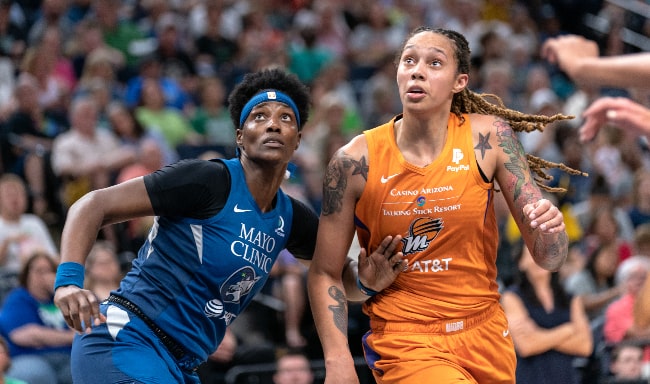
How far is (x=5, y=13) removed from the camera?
11.2 metres

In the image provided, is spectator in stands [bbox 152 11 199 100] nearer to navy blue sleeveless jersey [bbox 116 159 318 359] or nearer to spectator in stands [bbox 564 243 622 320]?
spectator in stands [bbox 564 243 622 320]

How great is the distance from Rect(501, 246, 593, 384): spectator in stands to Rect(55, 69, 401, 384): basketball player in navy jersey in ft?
7.23

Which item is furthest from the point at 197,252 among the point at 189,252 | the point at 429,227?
the point at 429,227

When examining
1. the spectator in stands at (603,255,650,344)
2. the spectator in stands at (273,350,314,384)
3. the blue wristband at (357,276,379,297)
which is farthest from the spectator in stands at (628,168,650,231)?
the blue wristband at (357,276,379,297)

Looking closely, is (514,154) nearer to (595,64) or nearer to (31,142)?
(595,64)

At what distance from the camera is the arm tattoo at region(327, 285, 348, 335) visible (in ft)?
14.8

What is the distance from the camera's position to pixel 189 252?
14.6ft

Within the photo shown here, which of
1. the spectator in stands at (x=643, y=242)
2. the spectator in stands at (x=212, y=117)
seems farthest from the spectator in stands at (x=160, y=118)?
the spectator in stands at (x=643, y=242)

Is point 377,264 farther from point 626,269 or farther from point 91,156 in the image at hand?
point 91,156

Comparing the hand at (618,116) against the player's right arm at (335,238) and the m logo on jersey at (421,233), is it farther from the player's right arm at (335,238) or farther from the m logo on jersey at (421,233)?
the player's right arm at (335,238)

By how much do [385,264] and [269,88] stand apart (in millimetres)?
1093

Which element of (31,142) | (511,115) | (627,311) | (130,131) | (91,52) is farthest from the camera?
(91,52)

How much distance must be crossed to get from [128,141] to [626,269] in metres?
5.03

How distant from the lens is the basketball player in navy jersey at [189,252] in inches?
167
